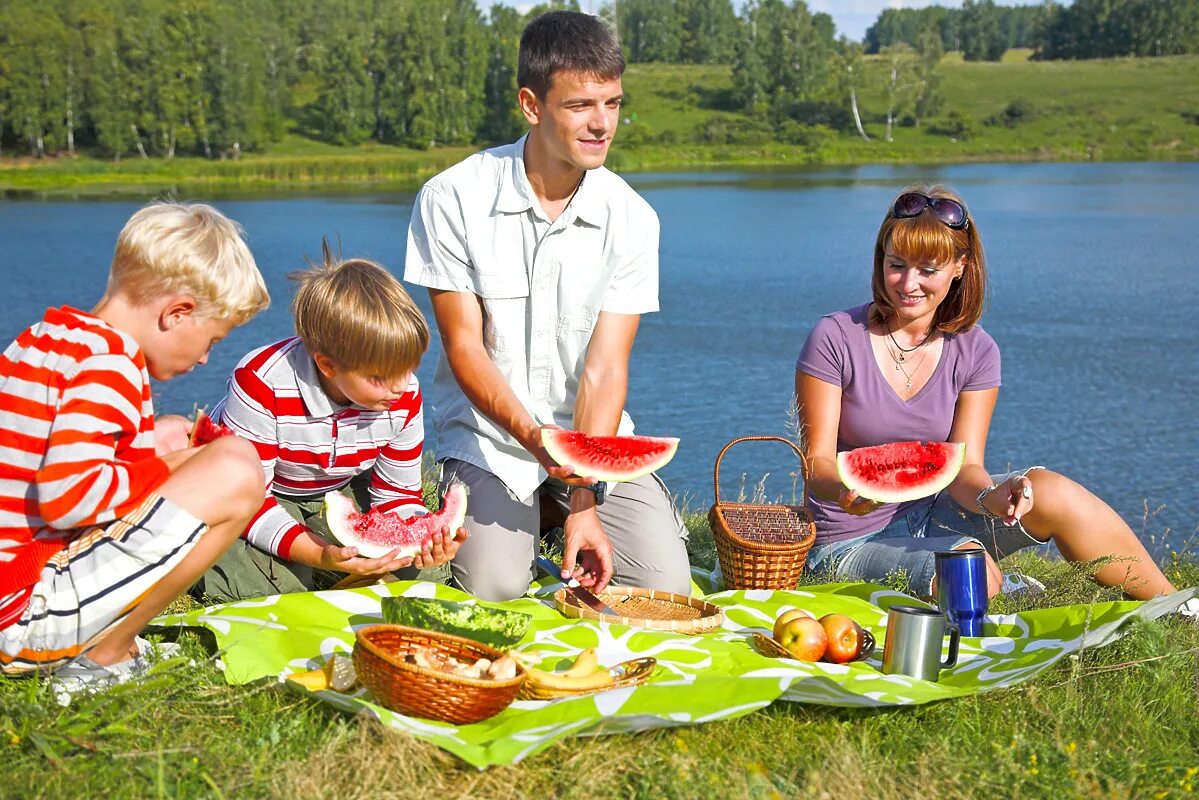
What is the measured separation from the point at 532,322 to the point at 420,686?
2.11m

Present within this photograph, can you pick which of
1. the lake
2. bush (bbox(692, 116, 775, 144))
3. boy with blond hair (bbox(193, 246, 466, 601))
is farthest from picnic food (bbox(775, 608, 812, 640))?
bush (bbox(692, 116, 775, 144))

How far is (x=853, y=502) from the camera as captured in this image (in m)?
4.90

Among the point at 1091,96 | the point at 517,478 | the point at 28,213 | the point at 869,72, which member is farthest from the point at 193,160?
the point at 517,478

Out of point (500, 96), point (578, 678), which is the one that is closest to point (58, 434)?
point (578, 678)

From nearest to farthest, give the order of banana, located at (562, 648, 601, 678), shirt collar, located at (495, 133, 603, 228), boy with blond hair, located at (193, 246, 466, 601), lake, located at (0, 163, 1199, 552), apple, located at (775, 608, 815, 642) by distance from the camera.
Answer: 1. banana, located at (562, 648, 601, 678)
2. apple, located at (775, 608, 815, 642)
3. boy with blond hair, located at (193, 246, 466, 601)
4. shirt collar, located at (495, 133, 603, 228)
5. lake, located at (0, 163, 1199, 552)

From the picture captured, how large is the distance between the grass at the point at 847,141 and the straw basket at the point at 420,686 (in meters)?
47.7

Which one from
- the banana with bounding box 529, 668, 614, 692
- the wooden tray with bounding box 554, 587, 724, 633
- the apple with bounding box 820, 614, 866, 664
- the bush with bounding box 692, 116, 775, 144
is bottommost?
the wooden tray with bounding box 554, 587, 724, 633

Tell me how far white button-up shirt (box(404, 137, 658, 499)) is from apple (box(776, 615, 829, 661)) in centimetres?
143

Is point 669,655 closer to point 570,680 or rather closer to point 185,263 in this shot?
A: point 570,680

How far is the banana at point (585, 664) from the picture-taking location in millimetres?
3787

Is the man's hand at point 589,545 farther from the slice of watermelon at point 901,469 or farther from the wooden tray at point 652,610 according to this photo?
the slice of watermelon at point 901,469

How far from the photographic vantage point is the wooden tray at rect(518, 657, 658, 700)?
366 centimetres

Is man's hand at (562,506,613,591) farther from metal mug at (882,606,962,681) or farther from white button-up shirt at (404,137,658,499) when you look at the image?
metal mug at (882,606,962,681)

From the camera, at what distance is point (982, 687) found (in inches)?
150
